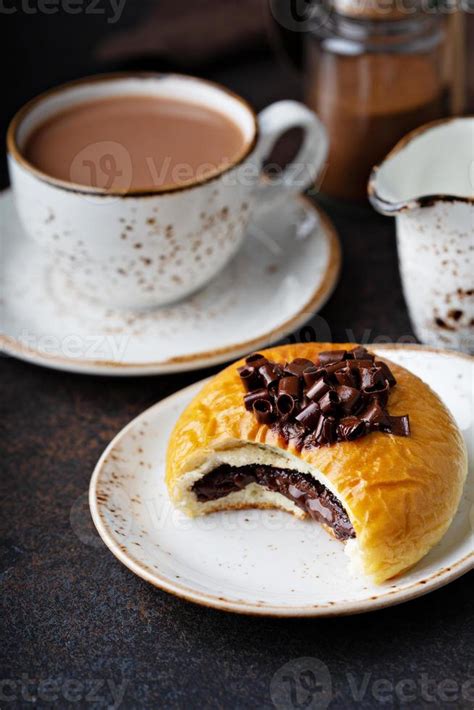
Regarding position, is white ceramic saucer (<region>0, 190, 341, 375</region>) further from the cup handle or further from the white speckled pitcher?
the white speckled pitcher

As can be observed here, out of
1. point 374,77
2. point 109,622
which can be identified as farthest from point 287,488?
point 374,77

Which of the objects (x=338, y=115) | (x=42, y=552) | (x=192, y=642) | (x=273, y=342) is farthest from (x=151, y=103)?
(x=192, y=642)

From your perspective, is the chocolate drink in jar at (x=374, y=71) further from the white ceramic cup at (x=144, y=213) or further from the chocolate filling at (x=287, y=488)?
the chocolate filling at (x=287, y=488)

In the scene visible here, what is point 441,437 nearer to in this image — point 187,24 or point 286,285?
point 286,285

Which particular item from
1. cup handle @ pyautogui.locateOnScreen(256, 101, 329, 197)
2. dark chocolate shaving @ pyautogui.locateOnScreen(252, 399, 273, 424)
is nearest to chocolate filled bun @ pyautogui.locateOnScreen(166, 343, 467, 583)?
dark chocolate shaving @ pyautogui.locateOnScreen(252, 399, 273, 424)

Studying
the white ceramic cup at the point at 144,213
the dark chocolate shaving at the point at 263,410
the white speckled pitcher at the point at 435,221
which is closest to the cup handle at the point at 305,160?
the white ceramic cup at the point at 144,213

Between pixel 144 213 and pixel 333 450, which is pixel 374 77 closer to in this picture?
pixel 144 213

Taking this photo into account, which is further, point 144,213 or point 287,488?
point 144,213
